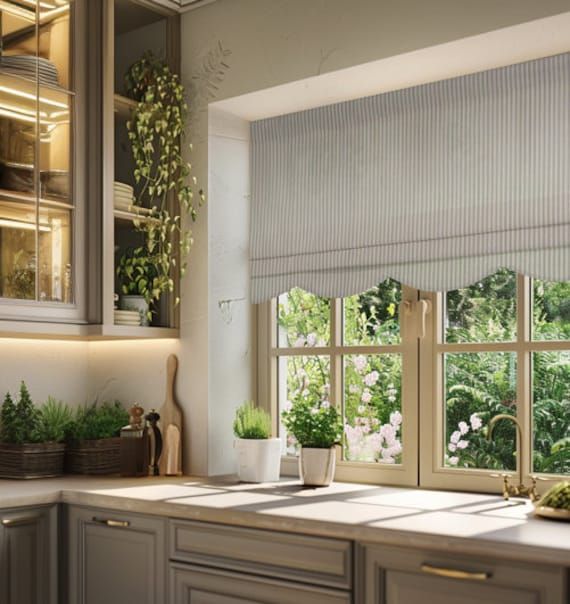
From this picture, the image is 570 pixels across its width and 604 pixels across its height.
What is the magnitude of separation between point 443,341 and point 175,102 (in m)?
1.36

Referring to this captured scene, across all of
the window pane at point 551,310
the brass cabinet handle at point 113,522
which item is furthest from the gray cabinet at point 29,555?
A: the window pane at point 551,310

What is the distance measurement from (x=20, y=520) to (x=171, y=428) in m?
0.71

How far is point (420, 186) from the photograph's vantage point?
10.3 feet

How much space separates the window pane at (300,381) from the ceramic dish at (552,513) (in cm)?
114

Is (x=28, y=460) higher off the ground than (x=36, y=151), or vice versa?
(x=36, y=151)

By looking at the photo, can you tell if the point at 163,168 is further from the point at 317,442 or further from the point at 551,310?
the point at 551,310

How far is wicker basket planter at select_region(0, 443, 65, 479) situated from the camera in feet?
10.8

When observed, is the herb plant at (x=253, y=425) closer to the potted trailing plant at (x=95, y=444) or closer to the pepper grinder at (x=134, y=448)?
the pepper grinder at (x=134, y=448)

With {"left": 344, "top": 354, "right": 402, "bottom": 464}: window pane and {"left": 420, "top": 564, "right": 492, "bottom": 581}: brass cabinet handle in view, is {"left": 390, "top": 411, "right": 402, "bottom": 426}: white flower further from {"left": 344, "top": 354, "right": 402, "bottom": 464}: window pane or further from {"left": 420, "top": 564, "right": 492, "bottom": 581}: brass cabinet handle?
{"left": 420, "top": 564, "right": 492, "bottom": 581}: brass cabinet handle

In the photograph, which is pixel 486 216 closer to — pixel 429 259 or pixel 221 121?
pixel 429 259

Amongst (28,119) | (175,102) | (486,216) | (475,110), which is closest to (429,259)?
(486,216)

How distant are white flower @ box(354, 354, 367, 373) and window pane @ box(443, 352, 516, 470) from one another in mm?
332

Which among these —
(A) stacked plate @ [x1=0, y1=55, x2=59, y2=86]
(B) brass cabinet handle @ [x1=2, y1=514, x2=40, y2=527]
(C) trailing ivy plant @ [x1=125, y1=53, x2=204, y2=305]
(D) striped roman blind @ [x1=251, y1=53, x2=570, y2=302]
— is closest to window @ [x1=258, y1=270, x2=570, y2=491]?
(D) striped roman blind @ [x1=251, y1=53, x2=570, y2=302]

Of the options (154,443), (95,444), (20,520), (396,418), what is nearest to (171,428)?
(154,443)
